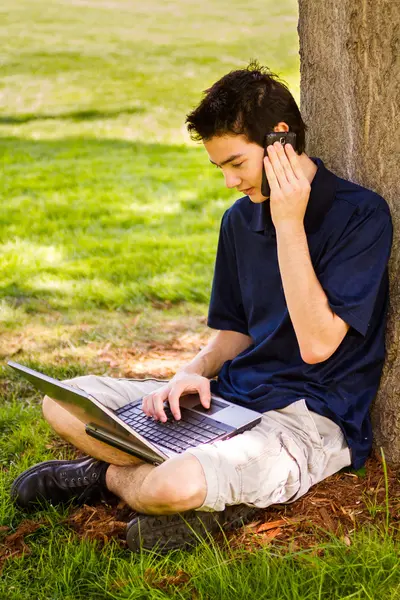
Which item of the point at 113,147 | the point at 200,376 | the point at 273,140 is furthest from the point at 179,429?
the point at 113,147

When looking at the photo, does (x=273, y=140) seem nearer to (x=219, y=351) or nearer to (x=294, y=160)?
(x=294, y=160)

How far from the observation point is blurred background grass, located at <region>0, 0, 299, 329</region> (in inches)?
265

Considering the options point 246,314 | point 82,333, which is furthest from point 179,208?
point 246,314

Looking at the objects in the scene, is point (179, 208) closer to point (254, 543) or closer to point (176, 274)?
point (176, 274)

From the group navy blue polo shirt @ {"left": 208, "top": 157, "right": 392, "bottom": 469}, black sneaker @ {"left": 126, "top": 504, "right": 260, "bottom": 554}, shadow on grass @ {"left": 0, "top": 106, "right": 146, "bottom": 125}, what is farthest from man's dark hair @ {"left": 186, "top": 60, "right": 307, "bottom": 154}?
shadow on grass @ {"left": 0, "top": 106, "right": 146, "bottom": 125}

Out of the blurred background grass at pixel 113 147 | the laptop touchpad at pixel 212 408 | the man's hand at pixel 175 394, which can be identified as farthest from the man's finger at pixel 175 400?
the blurred background grass at pixel 113 147

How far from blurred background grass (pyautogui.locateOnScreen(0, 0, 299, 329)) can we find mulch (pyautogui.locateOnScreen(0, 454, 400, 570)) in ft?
8.83

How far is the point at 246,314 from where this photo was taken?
378 cm

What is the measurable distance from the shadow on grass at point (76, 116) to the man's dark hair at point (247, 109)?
37.7ft

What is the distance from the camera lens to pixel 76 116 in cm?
1472

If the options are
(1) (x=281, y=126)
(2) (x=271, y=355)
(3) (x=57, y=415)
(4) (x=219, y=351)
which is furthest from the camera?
(4) (x=219, y=351)

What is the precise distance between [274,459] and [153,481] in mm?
484

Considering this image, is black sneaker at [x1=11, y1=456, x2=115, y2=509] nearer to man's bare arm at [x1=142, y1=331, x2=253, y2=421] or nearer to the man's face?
man's bare arm at [x1=142, y1=331, x2=253, y2=421]

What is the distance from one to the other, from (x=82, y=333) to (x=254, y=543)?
2.80 meters
